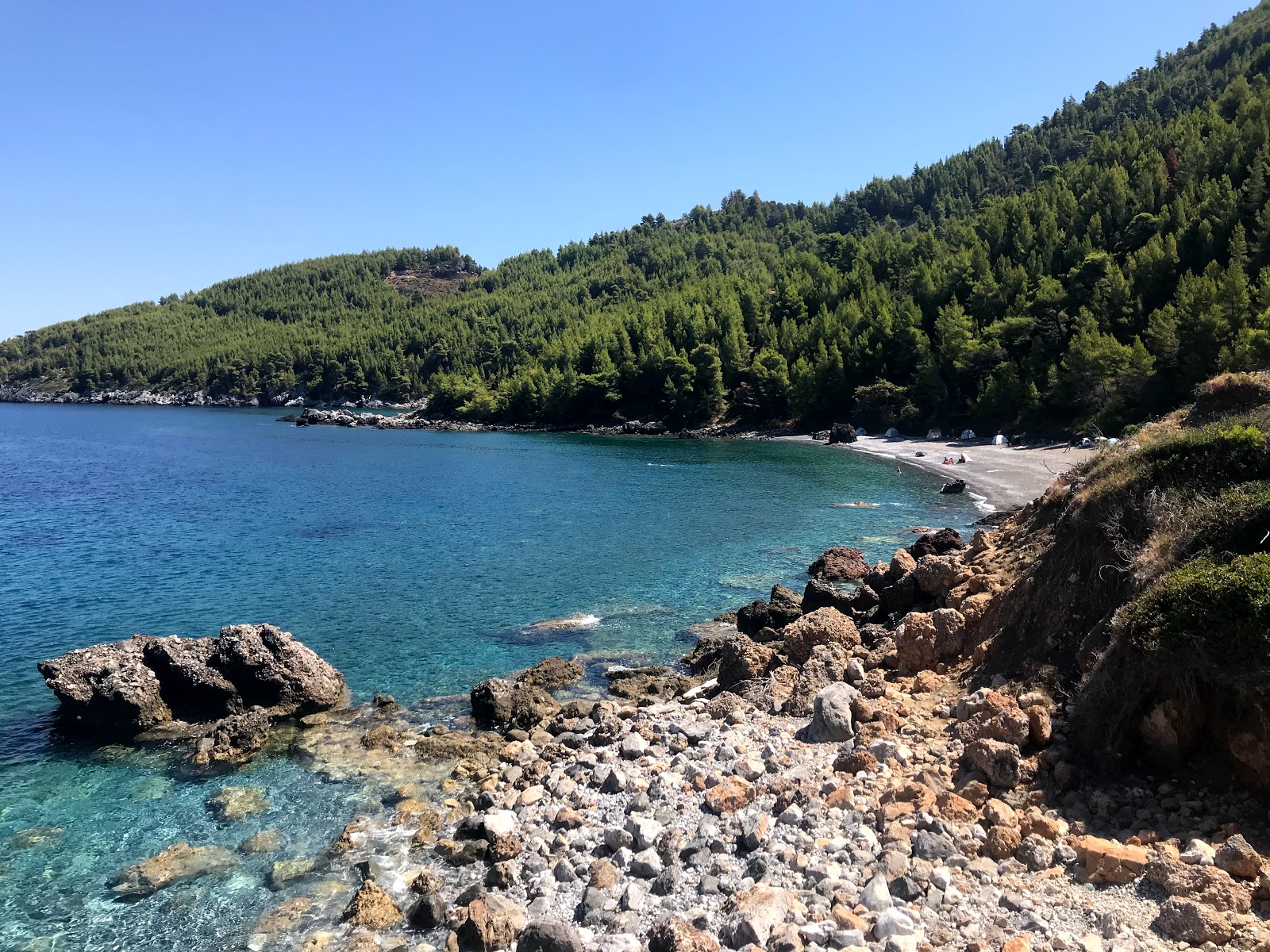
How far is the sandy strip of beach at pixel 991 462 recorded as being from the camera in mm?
54125

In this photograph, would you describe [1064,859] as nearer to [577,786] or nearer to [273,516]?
[577,786]

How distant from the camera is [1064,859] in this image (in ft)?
32.1

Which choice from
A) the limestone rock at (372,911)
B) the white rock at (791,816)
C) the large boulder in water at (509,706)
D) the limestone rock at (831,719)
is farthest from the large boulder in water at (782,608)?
the limestone rock at (372,911)

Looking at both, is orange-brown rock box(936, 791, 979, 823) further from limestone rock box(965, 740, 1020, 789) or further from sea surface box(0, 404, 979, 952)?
sea surface box(0, 404, 979, 952)

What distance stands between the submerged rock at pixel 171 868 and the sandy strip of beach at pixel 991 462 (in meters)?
43.6

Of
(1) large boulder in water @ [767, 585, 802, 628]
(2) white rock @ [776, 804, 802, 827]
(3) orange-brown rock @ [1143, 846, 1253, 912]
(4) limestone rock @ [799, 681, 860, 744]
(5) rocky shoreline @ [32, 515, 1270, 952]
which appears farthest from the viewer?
(1) large boulder in water @ [767, 585, 802, 628]

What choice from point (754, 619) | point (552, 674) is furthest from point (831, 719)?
point (754, 619)

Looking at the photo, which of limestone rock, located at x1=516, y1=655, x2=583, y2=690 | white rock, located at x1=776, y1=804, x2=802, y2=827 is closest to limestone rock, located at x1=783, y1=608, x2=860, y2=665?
limestone rock, located at x1=516, y1=655, x2=583, y2=690

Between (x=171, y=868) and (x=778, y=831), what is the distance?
36.2 feet

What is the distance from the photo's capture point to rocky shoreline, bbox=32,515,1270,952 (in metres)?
9.09

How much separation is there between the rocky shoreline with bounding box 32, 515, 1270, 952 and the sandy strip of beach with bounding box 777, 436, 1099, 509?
35419mm

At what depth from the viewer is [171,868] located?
1373 centimetres

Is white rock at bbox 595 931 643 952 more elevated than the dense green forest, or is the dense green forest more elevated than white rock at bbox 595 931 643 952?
the dense green forest

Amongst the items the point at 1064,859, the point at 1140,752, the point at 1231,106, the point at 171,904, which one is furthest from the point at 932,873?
the point at 1231,106
